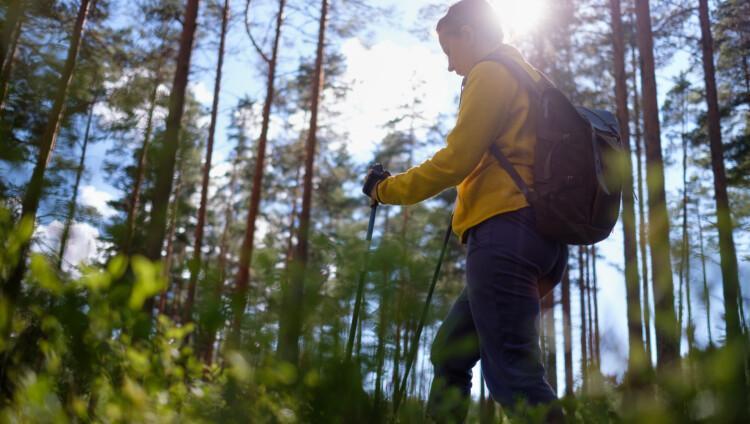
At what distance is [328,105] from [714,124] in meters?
11.9

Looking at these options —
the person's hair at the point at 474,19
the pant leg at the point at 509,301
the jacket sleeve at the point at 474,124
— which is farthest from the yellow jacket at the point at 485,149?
the person's hair at the point at 474,19

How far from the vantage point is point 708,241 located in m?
1.04

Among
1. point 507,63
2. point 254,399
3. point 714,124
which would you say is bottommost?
point 254,399

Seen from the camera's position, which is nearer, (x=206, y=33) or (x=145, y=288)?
(x=145, y=288)

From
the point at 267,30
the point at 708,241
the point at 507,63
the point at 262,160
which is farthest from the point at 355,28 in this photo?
the point at 708,241

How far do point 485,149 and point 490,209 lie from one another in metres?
0.23

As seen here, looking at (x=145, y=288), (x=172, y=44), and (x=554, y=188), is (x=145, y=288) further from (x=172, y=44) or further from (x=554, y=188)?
(x=172, y=44)

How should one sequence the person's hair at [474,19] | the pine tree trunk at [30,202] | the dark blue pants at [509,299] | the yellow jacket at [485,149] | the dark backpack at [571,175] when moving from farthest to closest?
1. the person's hair at [474,19]
2. the yellow jacket at [485,149]
3. the dark backpack at [571,175]
4. the dark blue pants at [509,299]
5. the pine tree trunk at [30,202]

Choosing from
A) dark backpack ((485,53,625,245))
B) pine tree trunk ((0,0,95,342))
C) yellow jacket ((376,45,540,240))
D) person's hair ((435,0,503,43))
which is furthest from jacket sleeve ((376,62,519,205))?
pine tree trunk ((0,0,95,342))

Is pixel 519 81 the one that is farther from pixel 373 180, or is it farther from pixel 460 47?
pixel 373 180

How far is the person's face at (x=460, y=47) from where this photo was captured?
8.43 ft

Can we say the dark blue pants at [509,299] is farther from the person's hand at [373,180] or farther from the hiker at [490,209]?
the person's hand at [373,180]

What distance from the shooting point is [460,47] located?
2586 mm

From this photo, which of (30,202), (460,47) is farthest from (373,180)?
(30,202)
